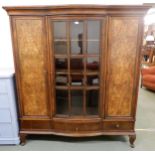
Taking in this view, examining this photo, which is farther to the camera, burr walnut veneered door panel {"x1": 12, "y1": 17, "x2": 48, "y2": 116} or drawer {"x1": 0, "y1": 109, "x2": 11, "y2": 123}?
drawer {"x1": 0, "y1": 109, "x2": 11, "y2": 123}

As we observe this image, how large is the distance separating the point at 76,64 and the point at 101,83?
0.38 m

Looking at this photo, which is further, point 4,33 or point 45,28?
point 4,33

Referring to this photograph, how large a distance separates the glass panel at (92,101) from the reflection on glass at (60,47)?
Answer: 0.60m

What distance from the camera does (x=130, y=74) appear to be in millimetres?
2166

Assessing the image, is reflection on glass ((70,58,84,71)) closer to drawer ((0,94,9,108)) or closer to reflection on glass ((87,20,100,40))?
reflection on glass ((87,20,100,40))

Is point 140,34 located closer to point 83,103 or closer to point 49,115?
point 83,103

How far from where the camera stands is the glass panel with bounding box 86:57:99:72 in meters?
2.13

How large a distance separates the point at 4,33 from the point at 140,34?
1.83m

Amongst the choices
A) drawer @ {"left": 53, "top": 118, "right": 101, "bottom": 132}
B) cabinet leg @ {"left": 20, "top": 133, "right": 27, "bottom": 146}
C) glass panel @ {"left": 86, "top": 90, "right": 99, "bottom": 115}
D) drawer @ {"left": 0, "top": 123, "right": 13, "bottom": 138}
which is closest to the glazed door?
glass panel @ {"left": 86, "top": 90, "right": 99, "bottom": 115}

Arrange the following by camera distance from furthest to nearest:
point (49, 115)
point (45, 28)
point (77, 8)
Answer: point (49, 115) < point (45, 28) < point (77, 8)

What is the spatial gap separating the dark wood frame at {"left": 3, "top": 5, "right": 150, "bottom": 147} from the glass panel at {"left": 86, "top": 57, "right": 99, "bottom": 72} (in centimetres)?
7

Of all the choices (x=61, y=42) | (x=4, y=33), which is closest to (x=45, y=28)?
(x=61, y=42)

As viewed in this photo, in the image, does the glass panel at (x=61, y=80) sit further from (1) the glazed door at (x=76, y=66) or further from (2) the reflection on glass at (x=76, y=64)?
(2) the reflection on glass at (x=76, y=64)
